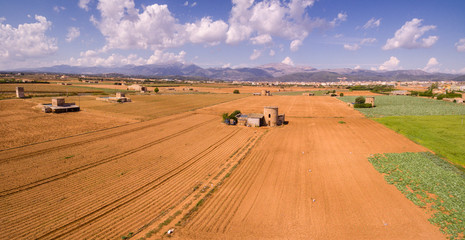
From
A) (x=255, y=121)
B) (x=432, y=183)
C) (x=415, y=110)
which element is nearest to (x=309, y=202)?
(x=432, y=183)

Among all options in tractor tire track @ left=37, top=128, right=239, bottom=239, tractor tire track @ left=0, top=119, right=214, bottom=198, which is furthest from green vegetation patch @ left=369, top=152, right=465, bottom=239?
tractor tire track @ left=0, top=119, right=214, bottom=198

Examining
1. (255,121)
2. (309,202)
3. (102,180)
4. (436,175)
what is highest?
(255,121)

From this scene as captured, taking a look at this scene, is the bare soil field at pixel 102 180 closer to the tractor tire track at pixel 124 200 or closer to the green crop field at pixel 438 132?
the tractor tire track at pixel 124 200

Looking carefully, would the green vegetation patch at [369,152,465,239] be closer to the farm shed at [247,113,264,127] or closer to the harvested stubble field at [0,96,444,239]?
the harvested stubble field at [0,96,444,239]

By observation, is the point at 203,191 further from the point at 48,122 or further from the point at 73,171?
the point at 48,122

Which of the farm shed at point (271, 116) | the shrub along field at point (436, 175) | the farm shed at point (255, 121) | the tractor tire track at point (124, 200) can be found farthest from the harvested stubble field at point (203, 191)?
the farm shed at point (271, 116)
